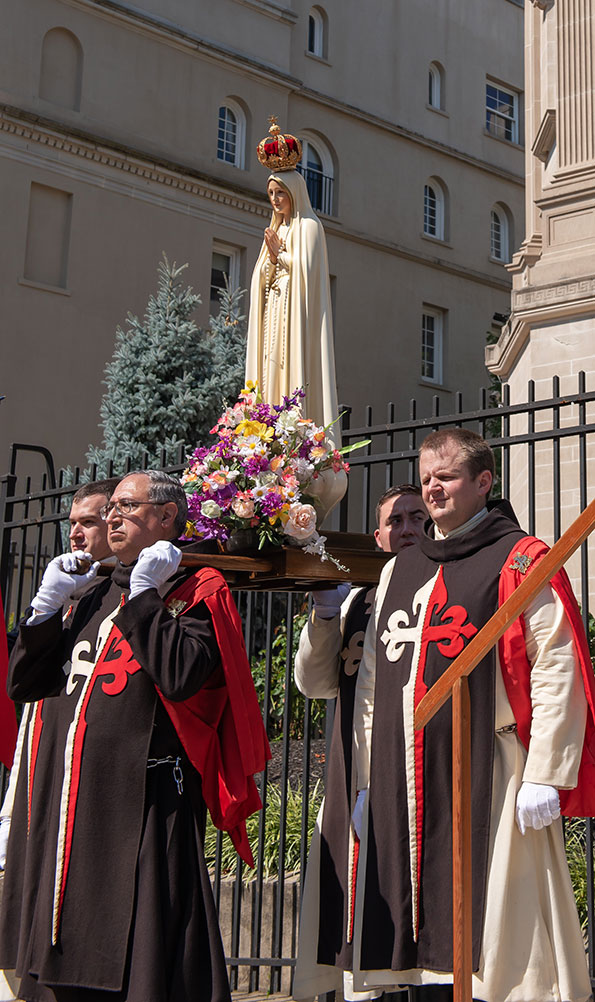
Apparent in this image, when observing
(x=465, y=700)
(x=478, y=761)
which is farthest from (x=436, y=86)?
(x=465, y=700)

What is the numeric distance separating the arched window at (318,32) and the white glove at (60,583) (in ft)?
71.1

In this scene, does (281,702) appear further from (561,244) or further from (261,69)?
(261,69)

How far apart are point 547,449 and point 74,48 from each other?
13.7m

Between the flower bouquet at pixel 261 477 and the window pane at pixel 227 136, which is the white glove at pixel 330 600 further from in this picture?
the window pane at pixel 227 136

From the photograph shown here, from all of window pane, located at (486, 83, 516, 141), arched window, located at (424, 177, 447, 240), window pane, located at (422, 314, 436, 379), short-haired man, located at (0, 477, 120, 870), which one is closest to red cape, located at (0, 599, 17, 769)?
short-haired man, located at (0, 477, 120, 870)

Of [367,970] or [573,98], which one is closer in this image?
[367,970]

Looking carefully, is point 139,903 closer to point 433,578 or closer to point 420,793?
point 420,793

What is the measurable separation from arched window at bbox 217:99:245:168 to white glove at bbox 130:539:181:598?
63.7 feet

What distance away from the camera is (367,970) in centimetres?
380

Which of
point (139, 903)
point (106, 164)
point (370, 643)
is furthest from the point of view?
point (106, 164)

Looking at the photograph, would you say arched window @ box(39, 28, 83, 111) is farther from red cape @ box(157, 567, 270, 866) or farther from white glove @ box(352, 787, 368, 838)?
white glove @ box(352, 787, 368, 838)

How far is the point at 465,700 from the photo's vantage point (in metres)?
3.16

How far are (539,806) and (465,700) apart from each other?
57cm

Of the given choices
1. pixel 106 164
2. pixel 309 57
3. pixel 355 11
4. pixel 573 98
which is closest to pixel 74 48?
pixel 106 164
